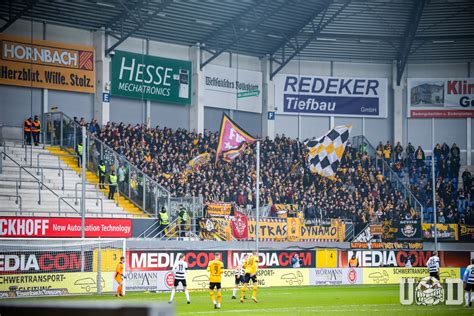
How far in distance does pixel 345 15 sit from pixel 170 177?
Result: 18475 millimetres

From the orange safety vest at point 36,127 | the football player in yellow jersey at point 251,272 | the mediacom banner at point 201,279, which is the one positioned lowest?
the mediacom banner at point 201,279

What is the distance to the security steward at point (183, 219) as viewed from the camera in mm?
42281

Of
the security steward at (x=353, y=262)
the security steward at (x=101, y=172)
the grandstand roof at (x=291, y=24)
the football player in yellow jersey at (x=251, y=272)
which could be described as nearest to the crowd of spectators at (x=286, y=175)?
the security steward at (x=101, y=172)

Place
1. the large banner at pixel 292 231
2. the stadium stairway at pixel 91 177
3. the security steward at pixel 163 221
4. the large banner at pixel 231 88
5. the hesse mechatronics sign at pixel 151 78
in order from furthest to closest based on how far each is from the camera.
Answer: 1. the large banner at pixel 231 88
2. the hesse mechatronics sign at pixel 151 78
3. the large banner at pixel 292 231
4. the stadium stairway at pixel 91 177
5. the security steward at pixel 163 221

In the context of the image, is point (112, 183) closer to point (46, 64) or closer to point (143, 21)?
point (46, 64)

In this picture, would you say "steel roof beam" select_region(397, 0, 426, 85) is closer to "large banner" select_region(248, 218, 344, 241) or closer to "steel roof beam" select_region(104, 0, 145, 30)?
"large banner" select_region(248, 218, 344, 241)

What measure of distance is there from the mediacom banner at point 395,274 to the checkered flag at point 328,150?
7.64 m

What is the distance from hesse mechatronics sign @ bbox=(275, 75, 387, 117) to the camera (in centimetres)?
6319

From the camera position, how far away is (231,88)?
196 feet

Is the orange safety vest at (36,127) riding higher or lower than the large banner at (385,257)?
higher

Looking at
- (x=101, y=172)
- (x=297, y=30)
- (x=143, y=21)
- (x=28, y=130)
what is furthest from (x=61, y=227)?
(x=297, y=30)

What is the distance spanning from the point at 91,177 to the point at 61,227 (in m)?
6.46

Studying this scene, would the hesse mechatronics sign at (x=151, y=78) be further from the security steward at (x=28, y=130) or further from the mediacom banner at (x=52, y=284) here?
the mediacom banner at (x=52, y=284)
